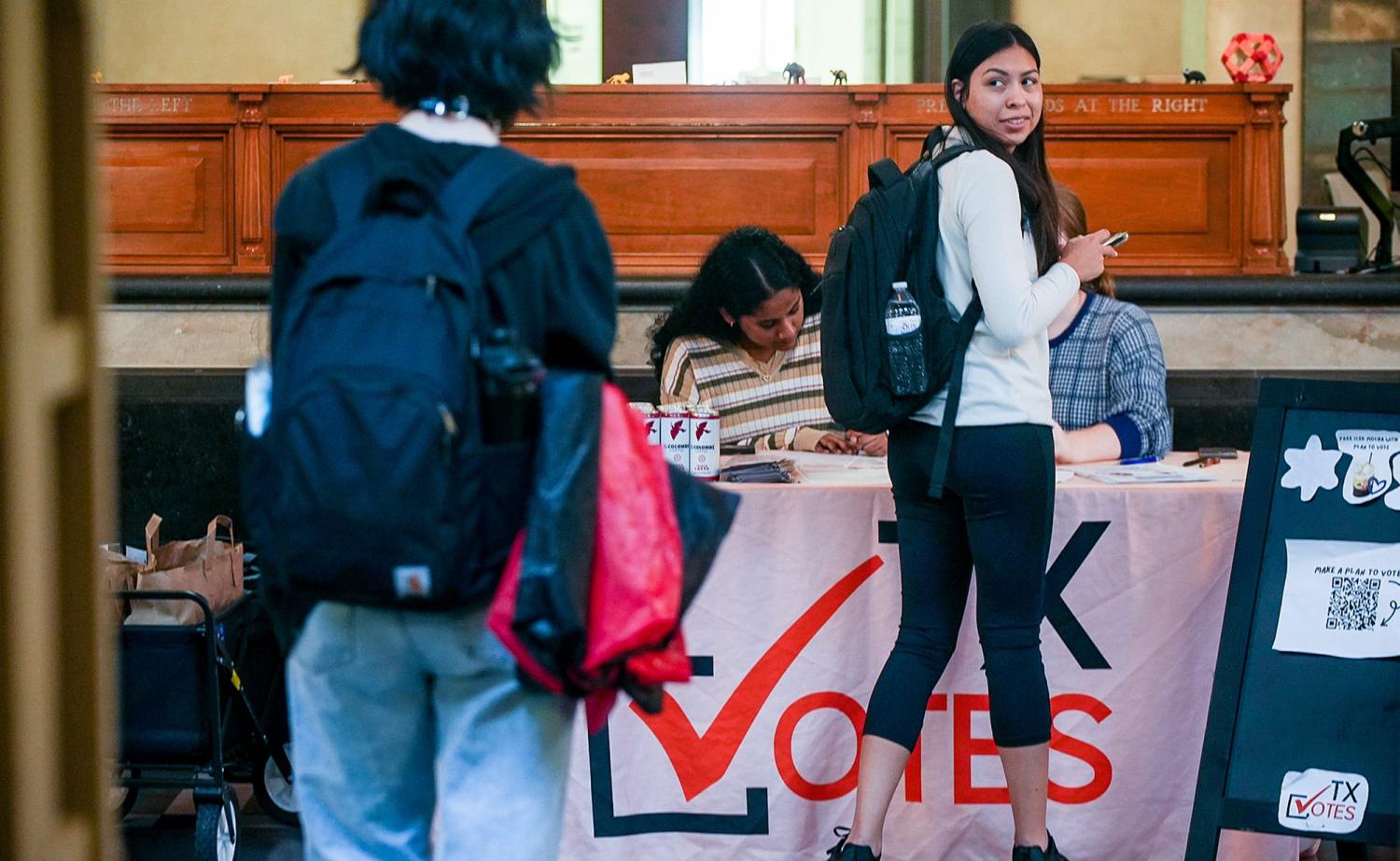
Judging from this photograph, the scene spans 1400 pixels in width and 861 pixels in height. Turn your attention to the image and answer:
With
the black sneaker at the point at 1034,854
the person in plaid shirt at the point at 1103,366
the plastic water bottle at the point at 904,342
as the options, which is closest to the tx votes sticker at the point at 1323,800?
the black sneaker at the point at 1034,854

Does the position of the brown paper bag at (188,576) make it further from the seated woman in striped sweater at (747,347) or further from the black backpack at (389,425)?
the black backpack at (389,425)

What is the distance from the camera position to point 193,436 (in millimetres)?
4992

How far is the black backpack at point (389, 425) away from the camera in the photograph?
1.34 m

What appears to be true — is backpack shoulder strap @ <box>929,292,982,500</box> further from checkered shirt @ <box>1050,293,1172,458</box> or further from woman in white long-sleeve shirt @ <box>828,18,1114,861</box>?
checkered shirt @ <box>1050,293,1172,458</box>

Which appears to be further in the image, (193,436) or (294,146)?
(294,146)

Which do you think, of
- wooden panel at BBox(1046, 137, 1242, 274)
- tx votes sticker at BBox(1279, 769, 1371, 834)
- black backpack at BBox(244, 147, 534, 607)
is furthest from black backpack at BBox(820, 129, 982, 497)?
wooden panel at BBox(1046, 137, 1242, 274)

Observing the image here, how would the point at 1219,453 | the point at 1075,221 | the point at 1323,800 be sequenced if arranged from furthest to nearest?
the point at 1075,221 → the point at 1219,453 → the point at 1323,800

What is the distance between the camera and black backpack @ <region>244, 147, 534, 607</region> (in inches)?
52.7

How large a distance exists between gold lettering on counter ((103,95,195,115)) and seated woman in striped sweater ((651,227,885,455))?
2.89 m

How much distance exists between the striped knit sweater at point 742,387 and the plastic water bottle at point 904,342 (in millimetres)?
1465

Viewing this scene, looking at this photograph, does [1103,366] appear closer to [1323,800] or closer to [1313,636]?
[1313,636]

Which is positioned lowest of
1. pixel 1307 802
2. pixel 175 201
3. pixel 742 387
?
pixel 1307 802

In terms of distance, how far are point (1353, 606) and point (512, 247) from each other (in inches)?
68.8

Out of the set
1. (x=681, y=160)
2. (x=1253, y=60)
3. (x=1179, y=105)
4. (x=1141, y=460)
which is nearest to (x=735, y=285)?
(x=1141, y=460)
